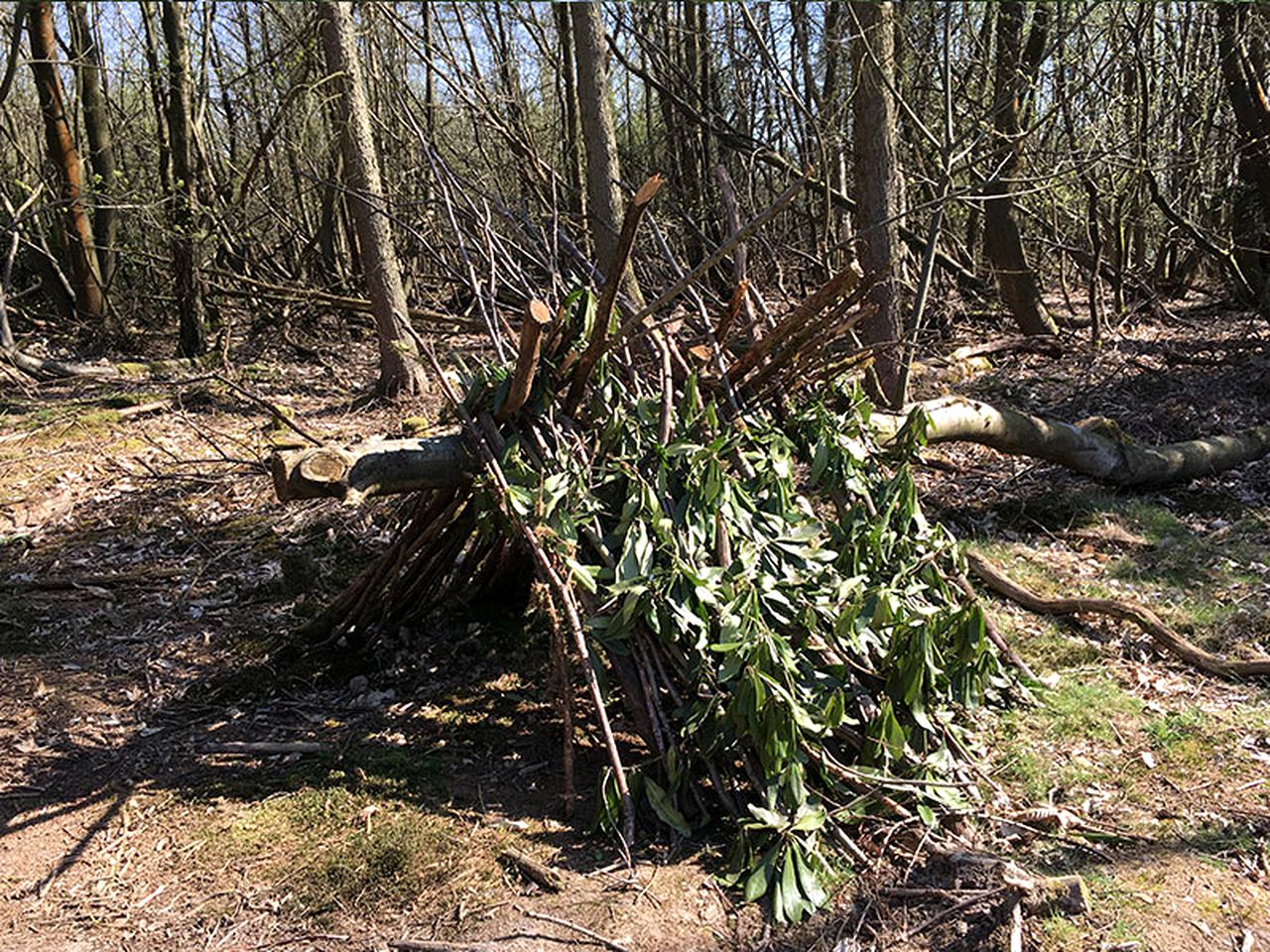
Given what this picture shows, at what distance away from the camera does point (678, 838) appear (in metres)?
3.30

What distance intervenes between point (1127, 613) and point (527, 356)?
2972 millimetres

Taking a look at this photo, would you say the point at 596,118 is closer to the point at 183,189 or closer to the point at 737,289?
the point at 183,189

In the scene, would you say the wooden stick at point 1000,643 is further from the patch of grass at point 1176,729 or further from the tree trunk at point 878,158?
the tree trunk at point 878,158

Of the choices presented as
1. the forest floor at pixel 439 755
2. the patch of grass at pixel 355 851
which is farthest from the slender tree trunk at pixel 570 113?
the patch of grass at pixel 355 851

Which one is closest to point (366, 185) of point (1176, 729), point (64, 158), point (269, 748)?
point (64, 158)

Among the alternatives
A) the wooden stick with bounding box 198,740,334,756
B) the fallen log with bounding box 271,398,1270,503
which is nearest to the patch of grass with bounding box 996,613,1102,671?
the fallen log with bounding box 271,398,1270,503

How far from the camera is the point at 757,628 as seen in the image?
3.31 metres

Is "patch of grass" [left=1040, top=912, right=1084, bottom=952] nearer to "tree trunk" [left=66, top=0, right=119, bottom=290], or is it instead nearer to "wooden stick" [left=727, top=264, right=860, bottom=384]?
"wooden stick" [left=727, top=264, right=860, bottom=384]

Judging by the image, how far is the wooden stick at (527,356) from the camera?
343 cm

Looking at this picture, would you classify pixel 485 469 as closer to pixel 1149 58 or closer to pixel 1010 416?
pixel 1010 416

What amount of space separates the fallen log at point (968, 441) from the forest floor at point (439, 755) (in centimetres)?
18

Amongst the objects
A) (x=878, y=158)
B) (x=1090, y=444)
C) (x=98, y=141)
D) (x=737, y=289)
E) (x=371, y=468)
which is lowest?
(x=1090, y=444)

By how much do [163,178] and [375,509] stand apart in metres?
6.21

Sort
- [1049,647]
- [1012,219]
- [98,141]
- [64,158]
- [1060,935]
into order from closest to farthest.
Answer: [1060,935]
[1049,647]
[64,158]
[1012,219]
[98,141]
